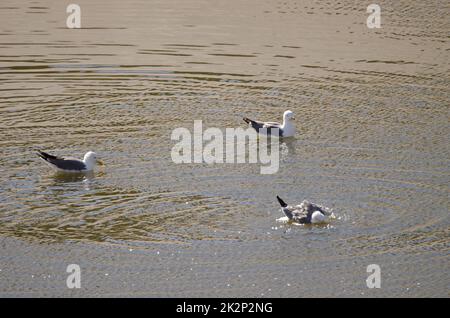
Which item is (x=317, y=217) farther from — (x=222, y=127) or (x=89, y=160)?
(x=222, y=127)

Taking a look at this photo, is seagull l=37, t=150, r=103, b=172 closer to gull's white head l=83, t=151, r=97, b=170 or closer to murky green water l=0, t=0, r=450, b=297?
gull's white head l=83, t=151, r=97, b=170

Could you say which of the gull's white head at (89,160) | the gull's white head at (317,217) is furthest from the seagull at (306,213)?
the gull's white head at (89,160)

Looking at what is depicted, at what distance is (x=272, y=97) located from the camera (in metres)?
19.2

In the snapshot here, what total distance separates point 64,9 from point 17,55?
4.55 meters

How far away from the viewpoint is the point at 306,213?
42.0ft

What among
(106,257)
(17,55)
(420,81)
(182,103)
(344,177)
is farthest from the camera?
(17,55)

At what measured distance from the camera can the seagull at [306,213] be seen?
12722mm

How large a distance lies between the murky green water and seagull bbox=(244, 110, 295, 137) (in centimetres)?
23

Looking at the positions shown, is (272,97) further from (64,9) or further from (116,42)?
(64,9)

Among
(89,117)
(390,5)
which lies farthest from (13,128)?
(390,5)

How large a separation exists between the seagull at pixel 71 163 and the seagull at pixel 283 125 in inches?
128

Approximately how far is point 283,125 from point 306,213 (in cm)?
451

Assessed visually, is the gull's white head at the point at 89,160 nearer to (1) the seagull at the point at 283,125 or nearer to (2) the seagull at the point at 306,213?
(1) the seagull at the point at 283,125

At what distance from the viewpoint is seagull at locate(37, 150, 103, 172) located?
1520 centimetres
